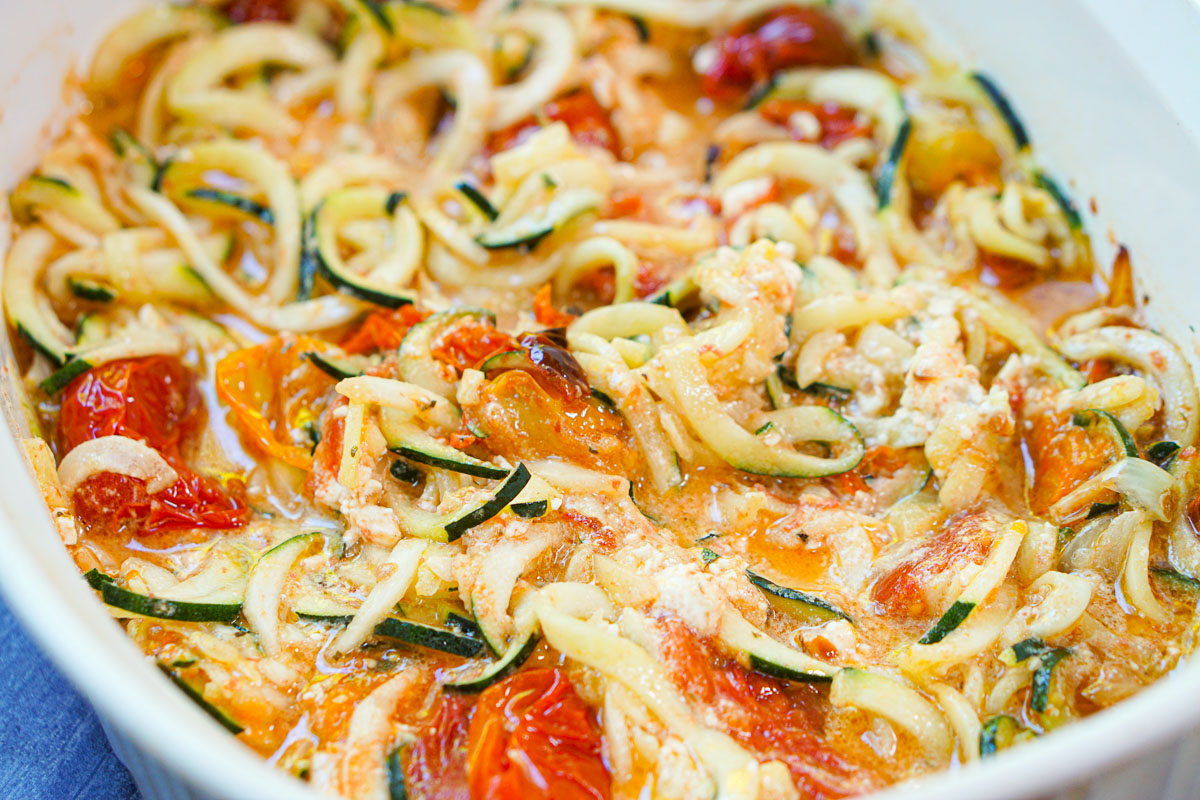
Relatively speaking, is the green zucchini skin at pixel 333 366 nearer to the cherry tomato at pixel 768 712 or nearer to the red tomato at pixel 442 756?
the red tomato at pixel 442 756

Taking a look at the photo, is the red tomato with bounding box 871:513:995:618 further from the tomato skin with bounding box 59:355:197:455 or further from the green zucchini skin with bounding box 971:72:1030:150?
the tomato skin with bounding box 59:355:197:455

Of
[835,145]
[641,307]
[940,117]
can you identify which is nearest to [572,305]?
[641,307]

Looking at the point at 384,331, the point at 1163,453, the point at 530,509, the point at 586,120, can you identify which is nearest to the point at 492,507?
the point at 530,509

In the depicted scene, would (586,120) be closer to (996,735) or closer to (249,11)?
(249,11)

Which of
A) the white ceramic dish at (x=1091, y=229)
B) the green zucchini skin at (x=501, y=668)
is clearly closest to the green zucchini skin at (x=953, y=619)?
the white ceramic dish at (x=1091, y=229)

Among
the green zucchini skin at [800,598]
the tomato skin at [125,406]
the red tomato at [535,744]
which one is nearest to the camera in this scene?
the red tomato at [535,744]

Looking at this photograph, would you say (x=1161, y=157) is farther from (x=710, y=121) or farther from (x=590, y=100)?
(x=590, y=100)
